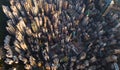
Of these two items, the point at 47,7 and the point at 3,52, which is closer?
the point at 3,52

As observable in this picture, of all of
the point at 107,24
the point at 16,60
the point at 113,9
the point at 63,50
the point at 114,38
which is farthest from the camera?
Answer: the point at 113,9

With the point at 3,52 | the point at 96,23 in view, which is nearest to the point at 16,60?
the point at 3,52

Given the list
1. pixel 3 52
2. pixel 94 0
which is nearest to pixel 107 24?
pixel 94 0

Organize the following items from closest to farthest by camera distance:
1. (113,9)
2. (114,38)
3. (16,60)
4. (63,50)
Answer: (16,60), (63,50), (114,38), (113,9)

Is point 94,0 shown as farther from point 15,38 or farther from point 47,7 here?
point 15,38

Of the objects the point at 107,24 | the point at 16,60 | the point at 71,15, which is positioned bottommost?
the point at 16,60

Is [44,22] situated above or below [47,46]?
above

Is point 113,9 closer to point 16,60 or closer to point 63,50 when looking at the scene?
point 63,50
